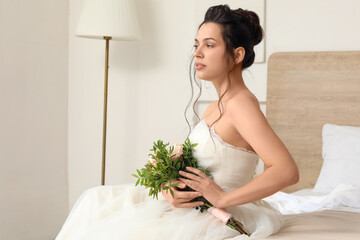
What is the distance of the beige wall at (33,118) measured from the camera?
147 inches

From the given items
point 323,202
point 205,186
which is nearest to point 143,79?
point 323,202

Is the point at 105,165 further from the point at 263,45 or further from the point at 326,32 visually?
the point at 326,32

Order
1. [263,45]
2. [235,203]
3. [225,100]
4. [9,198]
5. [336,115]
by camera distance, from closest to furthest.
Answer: [235,203] < [225,100] < [336,115] < [263,45] < [9,198]

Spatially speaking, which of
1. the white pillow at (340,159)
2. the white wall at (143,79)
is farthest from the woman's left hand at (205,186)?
the white wall at (143,79)

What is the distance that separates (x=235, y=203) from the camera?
1.60 metres

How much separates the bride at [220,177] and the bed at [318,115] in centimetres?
100

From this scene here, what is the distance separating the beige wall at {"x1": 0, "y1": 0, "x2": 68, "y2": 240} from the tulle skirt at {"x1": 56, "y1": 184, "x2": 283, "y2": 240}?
2.06 metres

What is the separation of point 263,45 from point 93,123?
145 cm

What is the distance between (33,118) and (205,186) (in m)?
2.55

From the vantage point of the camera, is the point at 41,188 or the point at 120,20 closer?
the point at 120,20

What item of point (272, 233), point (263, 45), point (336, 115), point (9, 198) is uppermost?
point (263, 45)

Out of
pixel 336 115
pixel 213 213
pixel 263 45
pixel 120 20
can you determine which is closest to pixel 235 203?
pixel 213 213

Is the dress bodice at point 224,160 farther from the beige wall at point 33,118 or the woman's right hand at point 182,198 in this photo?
the beige wall at point 33,118

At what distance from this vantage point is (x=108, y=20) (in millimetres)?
3633
